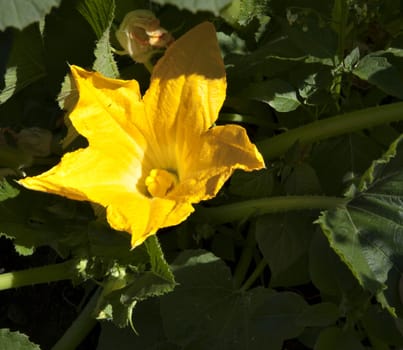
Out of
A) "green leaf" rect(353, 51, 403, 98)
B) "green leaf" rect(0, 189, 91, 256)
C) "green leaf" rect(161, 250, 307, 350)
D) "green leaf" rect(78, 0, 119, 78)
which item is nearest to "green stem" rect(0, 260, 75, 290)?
"green leaf" rect(0, 189, 91, 256)

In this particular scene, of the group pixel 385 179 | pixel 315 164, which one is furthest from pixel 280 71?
pixel 385 179

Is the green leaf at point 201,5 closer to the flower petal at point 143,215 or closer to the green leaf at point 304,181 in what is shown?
the flower petal at point 143,215

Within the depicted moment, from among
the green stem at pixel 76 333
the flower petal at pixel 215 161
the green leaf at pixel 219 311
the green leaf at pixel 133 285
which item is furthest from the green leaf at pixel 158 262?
the green stem at pixel 76 333

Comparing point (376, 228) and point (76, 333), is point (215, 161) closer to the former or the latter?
point (376, 228)

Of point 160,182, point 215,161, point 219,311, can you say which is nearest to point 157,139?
point 160,182

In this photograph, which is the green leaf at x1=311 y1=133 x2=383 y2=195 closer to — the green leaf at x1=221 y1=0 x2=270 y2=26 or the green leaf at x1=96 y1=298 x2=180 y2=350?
the green leaf at x1=221 y1=0 x2=270 y2=26

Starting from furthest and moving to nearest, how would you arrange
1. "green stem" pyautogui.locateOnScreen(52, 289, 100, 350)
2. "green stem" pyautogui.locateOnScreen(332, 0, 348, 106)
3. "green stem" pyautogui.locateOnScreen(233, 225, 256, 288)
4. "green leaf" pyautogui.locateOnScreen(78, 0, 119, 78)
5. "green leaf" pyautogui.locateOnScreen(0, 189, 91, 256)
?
"green stem" pyautogui.locateOnScreen(233, 225, 256, 288), "green stem" pyautogui.locateOnScreen(52, 289, 100, 350), "green leaf" pyautogui.locateOnScreen(0, 189, 91, 256), "green stem" pyautogui.locateOnScreen(332, 0, 348, 106), "green leaf" pyautogui.locateOnScreen(78, 0, 119, 78)
